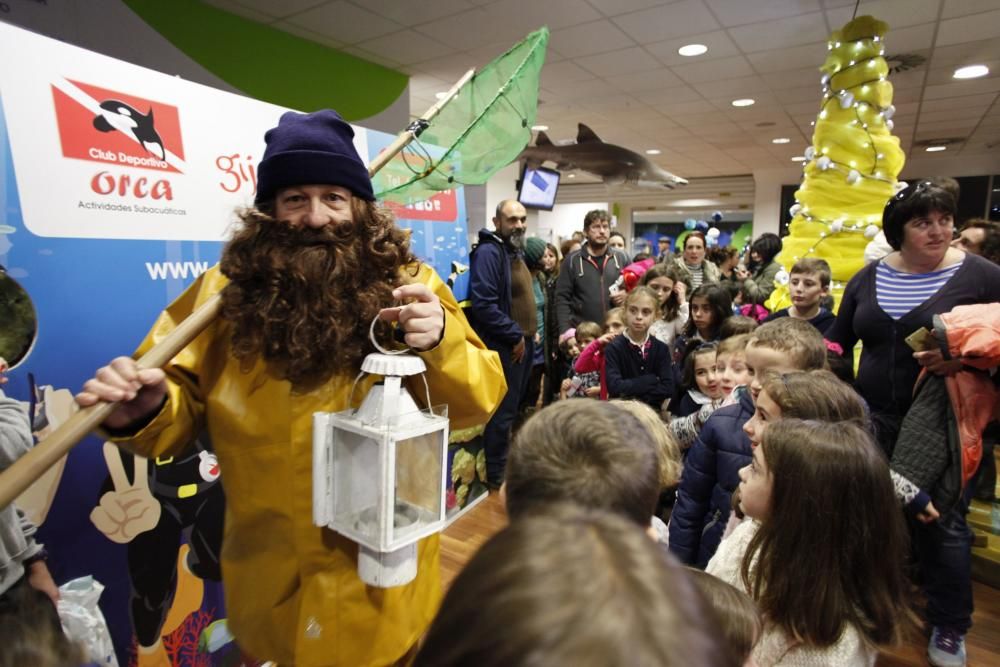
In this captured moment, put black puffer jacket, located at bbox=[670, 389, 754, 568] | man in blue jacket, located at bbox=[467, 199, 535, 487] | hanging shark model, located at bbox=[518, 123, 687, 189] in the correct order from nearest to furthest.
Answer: black puffer jacket, located at bbox=[670, 389, 754, 568]
man in blue jacket, located at bbox=[467, 199, 535, 487]
hanging shark model, located at bbox=[518, 123, 687, 189]

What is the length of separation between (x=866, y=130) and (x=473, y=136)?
2790 millimetres

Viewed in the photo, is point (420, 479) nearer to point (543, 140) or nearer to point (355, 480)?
point (355, 480)

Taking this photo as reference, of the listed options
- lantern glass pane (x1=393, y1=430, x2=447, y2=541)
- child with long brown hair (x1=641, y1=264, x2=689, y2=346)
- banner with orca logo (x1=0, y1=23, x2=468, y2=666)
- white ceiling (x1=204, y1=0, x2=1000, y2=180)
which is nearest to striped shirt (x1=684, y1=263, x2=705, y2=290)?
child with long brown hair (x1=641, y1=264, x2=689, y2=346)

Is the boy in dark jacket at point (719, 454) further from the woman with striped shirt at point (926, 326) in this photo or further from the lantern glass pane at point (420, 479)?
the lantern glass pane at point (420, 479)

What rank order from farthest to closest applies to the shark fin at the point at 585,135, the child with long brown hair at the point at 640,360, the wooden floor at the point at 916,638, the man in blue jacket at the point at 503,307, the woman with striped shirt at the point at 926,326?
the shark fin at the point at 585,135
the man in blue jacket at the point at 503,307
the child with long brown hair at the point at 640,360
the wooden floor at the point at 916,638
the woman with striped shirt at the point at 926,326

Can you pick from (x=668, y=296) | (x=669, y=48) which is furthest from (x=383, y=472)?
(x=669, y=48)

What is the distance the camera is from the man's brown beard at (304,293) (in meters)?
0.99

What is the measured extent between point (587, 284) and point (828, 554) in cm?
308

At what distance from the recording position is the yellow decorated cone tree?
312cm

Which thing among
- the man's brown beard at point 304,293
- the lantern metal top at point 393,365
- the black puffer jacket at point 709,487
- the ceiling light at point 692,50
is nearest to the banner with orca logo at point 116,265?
the man's brown beard at point 304,293

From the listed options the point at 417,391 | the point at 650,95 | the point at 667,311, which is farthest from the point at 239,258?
the point at 650,95

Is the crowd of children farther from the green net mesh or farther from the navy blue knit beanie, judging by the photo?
the green net mesh

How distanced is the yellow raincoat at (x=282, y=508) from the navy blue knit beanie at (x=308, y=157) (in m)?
0.31

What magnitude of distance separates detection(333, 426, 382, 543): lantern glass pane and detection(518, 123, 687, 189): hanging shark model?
5.83 meters
